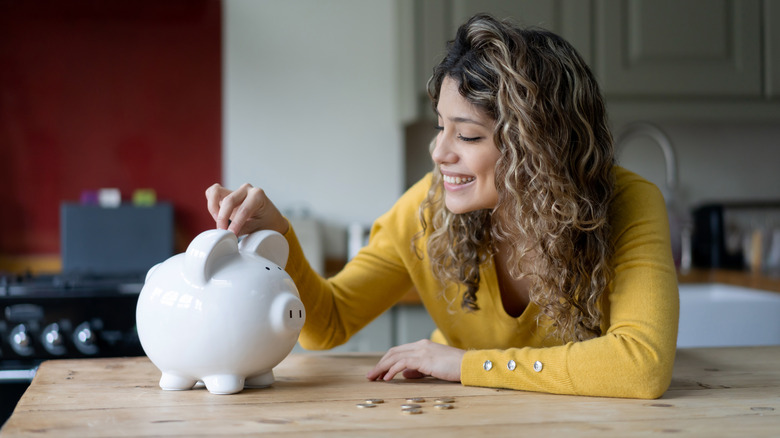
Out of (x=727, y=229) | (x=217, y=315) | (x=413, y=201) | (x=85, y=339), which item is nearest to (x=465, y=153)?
(x=413, y=201)

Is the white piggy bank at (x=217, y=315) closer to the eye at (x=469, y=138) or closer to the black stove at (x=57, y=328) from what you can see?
the eye at (x=469, y=138)

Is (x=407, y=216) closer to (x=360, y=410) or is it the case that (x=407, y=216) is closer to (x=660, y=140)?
(x=360, y=410)

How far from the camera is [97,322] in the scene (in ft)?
6.76

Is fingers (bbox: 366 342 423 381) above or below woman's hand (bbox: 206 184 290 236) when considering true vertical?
below

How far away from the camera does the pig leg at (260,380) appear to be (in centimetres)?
108

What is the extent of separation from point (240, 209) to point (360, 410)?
0.39 m

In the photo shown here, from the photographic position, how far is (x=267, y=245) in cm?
112

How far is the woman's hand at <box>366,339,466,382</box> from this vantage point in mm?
1142

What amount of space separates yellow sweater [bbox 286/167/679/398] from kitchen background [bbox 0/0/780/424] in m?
1.10

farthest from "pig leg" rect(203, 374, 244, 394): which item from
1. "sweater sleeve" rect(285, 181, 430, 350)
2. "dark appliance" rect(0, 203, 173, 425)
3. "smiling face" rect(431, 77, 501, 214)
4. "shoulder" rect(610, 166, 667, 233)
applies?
"dark appliance" rect(0, 203, 173, 425)

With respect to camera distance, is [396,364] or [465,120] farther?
[465,120]

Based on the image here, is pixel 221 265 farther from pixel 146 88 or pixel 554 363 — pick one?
pixel 146 88

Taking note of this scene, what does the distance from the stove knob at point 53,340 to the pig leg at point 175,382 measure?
1095 mm

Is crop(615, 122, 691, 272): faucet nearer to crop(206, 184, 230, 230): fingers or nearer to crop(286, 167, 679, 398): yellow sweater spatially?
crop(286, 167, 679, 398): yellow sweater
